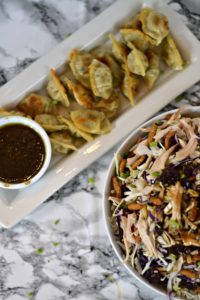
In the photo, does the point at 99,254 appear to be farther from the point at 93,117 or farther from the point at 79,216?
the point at 93,117

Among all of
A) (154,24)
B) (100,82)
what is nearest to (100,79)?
(100,82)

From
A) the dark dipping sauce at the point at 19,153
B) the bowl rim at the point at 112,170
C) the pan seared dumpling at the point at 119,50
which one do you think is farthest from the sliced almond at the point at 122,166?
the pan seared dumpling at the point at 119,50

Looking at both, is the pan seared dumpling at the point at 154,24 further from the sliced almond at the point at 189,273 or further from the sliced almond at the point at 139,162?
the sliced almond at the point at 189,273

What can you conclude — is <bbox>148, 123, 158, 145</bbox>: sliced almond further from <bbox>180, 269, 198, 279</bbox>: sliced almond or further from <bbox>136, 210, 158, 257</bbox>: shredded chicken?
<bbox>180, 269, 198, 279</bbox>: sliced almond

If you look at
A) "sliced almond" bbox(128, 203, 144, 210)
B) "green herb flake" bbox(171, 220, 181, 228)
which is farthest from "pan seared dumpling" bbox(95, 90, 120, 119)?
"green herb flake" bbox(171, 220, 181, 228)

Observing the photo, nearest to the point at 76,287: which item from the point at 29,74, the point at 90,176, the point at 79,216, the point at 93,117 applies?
the point at 79,216

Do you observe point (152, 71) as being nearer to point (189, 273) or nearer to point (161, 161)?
point (161, 161)
